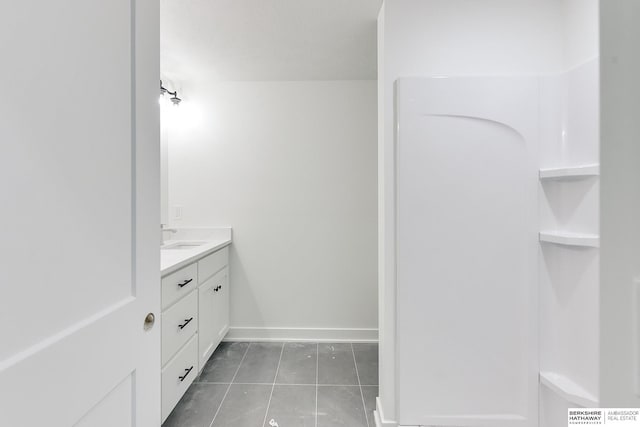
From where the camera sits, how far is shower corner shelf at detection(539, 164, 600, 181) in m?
1.20

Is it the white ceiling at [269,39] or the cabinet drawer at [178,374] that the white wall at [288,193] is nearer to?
the white ceiling at [269,39]

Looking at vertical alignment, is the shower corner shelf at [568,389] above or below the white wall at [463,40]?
below

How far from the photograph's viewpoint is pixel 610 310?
289 millimetres

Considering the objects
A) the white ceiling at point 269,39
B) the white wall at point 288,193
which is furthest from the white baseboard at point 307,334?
the white ceiling at point 269,39

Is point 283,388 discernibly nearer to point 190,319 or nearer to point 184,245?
point 190,319

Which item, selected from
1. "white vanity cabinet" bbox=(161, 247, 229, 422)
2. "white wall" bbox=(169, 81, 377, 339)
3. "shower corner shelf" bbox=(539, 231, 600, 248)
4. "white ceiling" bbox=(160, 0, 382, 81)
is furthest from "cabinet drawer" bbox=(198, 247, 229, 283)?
"shower corner shelf" bbox=(539, 231, 600, 248)

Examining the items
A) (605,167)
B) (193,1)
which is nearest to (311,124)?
(193,1)

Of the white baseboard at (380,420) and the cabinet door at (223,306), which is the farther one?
the cabinet door at (223,306)

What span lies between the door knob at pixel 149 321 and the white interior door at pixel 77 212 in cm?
2

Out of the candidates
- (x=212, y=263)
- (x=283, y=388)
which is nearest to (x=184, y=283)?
(x=212, y=263)

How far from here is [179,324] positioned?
1.57m

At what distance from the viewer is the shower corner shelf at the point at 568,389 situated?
3.94 ft

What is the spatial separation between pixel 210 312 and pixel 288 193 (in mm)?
1180

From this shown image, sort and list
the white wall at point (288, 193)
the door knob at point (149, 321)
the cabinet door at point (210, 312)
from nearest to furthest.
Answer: the door knob at point (149, 321)
the cabinet door at point (210, 312)
the white wall at point (288, 193)
